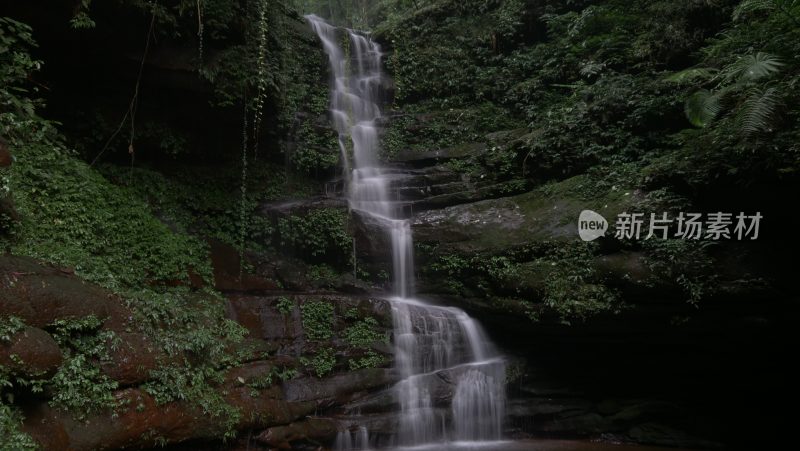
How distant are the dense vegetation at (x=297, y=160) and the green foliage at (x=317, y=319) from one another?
4 cm

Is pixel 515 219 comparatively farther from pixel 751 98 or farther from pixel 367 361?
pixel 751 98

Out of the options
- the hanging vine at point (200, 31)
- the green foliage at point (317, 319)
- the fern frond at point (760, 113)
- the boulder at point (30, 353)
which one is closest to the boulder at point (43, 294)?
the boulder at point (30, 353)

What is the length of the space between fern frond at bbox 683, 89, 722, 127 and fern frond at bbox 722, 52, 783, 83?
0.57 m

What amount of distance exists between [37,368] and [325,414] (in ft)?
13.3

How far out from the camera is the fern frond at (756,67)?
5.95 metres

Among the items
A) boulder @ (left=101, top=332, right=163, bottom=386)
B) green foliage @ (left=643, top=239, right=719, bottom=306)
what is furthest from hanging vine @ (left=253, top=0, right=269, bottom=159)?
green foliage @ (left=643, top=239, right=719, bottom=306)

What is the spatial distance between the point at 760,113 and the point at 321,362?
737cm

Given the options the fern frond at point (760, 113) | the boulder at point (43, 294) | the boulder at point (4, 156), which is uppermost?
the fern frond at point (760, 113)

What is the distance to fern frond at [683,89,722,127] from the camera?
6.95 m

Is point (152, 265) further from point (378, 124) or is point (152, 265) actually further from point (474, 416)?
point (378, 124)

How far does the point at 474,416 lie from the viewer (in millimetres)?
8117

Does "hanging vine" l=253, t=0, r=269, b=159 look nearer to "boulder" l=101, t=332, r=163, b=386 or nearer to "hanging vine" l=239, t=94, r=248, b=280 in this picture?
"hanging vine" l=239, t=94, r=248, b=280

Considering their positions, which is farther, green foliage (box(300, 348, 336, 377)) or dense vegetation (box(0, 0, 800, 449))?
green foliage (box(300, 348, 336, 377))

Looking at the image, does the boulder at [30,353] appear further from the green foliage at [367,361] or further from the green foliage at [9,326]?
the green foliage at [367,361]
